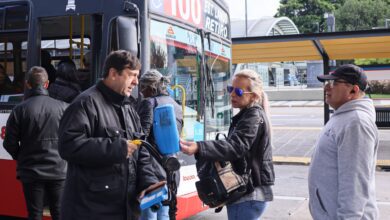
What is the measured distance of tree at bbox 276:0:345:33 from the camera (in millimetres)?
67062

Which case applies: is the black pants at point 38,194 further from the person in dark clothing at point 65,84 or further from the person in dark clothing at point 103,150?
the person in dark clothing at point 103,150

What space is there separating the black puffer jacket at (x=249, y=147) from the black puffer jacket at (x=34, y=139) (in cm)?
194

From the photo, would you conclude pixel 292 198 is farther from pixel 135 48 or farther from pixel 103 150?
pixel 103 150

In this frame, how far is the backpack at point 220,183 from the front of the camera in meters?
3.42

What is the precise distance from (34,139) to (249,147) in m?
2.19

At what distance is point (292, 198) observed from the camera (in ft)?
27.2

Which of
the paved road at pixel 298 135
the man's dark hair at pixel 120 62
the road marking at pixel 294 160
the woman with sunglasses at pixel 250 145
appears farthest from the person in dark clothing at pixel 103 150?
the paved road at pixel 298 135

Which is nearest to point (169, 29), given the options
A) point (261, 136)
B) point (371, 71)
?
point (261, 136)

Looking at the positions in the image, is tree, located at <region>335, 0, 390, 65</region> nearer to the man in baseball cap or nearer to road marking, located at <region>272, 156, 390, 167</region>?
road marking, located at <region>272, 156, 390, 167</region>

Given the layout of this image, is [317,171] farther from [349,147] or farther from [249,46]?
[249,46]

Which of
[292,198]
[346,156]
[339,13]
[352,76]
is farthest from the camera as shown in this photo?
[339,13]

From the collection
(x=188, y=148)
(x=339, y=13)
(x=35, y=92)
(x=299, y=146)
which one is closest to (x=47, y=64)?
(x=35, y=92)

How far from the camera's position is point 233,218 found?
142 inches

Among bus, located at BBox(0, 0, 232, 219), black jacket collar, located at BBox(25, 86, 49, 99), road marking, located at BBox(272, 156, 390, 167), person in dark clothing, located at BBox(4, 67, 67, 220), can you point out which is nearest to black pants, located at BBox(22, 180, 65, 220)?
person in dark clothing, located at BBox(4, 67, 67, 220)
